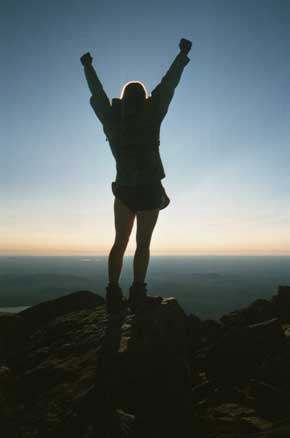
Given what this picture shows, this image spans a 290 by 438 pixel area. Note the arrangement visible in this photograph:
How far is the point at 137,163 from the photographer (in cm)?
540

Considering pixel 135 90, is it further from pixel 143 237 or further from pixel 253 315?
pixel 253 315

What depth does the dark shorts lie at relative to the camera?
5383mm

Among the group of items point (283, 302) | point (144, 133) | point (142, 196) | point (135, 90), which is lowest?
point (283, 302)

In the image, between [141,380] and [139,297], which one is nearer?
[141,380]

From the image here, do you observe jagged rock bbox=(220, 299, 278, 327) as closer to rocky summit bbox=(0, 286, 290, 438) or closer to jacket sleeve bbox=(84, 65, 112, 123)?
rocky summit bbox=(0, 286, 290, 438)

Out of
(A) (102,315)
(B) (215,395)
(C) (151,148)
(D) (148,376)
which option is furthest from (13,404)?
(C) (151,148)

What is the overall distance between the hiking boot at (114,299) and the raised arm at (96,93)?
108 inches

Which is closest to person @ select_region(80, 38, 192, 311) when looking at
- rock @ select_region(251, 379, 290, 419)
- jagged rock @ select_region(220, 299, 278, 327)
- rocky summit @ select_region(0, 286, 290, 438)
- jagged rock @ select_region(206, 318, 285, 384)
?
rocky summit @ select_region(0, 286, 290, 438)

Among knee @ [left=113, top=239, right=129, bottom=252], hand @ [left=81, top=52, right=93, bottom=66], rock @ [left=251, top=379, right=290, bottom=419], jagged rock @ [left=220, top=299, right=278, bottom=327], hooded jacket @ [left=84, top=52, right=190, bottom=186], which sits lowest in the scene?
rock @ [left=251, top=379, right=290, bottom=419]

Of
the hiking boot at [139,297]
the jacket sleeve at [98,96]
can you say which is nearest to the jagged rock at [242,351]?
the hiking boot at [139,297]

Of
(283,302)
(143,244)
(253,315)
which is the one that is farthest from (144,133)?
(283,302)

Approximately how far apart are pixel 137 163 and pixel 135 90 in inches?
44.5

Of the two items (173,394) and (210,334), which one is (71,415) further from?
(210,334)

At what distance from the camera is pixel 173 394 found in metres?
4.02
